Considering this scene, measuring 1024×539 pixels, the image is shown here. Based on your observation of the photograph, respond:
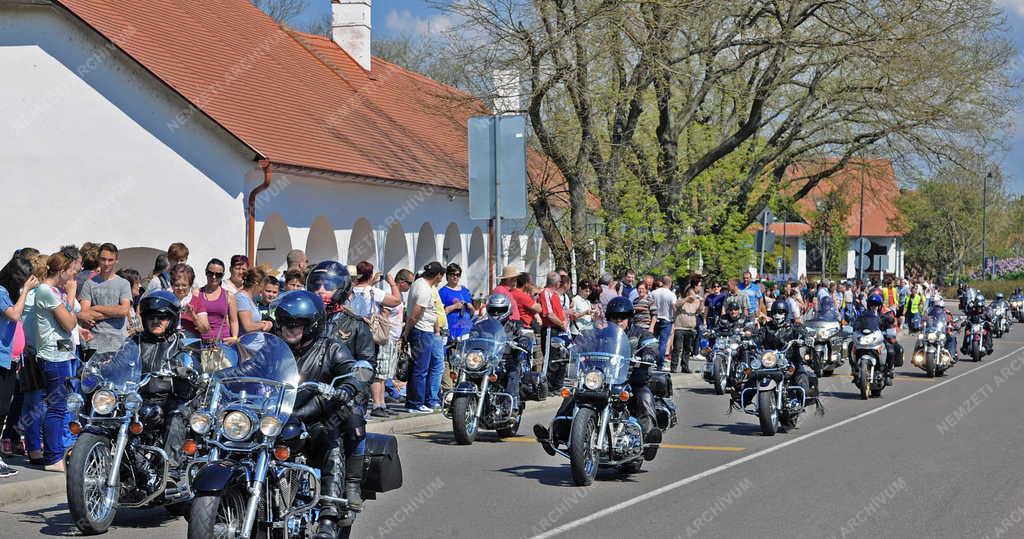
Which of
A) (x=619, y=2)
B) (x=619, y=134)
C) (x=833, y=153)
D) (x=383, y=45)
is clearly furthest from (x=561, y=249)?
(x=383, y=45)

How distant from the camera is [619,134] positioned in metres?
28.5

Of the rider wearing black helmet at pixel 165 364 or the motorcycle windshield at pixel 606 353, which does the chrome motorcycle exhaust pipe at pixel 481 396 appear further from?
the rider wearing black helmet at pixel 165 364

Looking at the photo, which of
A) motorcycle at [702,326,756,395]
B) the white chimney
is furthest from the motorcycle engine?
the white chimney

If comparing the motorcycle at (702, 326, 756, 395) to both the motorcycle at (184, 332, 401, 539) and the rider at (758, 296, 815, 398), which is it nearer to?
the rider at (758, 296, 815, 398)

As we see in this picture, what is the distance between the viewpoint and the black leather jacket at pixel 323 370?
6.78 metres

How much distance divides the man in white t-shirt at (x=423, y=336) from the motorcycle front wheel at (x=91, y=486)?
651 cm

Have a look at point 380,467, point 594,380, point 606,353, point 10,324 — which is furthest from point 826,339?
point 380,467

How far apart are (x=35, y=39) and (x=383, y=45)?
1776 inches

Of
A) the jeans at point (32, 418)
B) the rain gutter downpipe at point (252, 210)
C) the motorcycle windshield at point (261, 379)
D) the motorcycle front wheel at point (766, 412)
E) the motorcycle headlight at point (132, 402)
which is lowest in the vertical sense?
the motorcycle front wheel at point (766, 412)

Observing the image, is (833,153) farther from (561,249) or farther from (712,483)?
(712,483)

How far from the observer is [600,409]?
10641 millimetres

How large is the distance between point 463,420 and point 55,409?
4207mm

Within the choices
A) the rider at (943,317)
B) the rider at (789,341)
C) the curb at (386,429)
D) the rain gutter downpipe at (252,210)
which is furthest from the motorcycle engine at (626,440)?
the rider at (943,317)

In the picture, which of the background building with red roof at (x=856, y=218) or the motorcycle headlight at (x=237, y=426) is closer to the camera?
the motorcycle headlight at (x=237, y=426)
